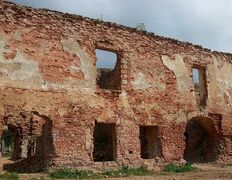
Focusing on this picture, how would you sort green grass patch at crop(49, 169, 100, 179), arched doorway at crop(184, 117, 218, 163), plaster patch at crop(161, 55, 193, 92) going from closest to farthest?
green grass patch at crop(49, 169, 100, 179)
plaster patch at crop(161, 55, 193, 92)
arched doorway at crop(184, 117, 218, 163)

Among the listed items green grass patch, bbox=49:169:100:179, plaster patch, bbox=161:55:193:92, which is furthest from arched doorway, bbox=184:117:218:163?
green grass patch, bbox=49:169:100:179

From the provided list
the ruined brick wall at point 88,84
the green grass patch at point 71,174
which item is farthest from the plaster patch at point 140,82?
the green grass patch at point 71,174

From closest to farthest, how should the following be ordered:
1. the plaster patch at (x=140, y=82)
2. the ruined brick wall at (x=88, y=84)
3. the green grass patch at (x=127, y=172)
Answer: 1. the ruined brick wall at (x=88, y=84)
2. the green grass patch at (x=127, y=172)
3. the plaster patch at (x=140, y=82)

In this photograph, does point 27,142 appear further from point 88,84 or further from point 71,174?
point 71,174

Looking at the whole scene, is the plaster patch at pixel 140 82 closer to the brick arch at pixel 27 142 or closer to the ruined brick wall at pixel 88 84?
the ruined brick wall at pixel 88 84

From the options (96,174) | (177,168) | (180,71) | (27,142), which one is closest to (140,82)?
(180,71)

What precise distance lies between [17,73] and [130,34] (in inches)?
183

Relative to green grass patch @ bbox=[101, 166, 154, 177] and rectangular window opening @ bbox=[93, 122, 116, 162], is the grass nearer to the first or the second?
green grass patch @ bbox=[101, 166, 154, 177]

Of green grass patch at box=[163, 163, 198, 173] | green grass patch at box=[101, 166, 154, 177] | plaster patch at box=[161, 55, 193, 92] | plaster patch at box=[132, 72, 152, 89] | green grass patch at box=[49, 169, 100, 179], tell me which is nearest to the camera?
green grass patch at box=[49, 169, 100, 179]

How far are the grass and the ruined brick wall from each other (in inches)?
14.3

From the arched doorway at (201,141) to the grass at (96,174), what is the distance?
4.36 m

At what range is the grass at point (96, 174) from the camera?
1034cm

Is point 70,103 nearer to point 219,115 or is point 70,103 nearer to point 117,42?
point 117,42

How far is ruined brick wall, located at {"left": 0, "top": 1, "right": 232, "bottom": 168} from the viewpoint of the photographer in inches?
428
